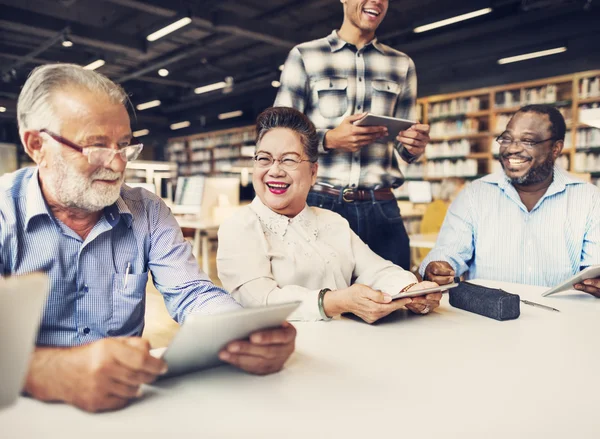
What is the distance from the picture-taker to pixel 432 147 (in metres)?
8.92

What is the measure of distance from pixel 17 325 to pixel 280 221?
1.14 meters

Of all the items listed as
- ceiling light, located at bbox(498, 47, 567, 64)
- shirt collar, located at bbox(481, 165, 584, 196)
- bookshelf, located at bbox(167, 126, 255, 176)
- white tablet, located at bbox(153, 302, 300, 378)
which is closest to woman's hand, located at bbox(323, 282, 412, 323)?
white tablet, located at bbox(153, 302, 300, 378)

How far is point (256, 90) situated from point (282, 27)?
15.2 ft

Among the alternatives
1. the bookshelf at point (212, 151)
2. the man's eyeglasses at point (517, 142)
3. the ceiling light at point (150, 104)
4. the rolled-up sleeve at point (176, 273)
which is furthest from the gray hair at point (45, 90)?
the ceiling light at point (150, 104)

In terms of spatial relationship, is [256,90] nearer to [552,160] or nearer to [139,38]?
[139,38]

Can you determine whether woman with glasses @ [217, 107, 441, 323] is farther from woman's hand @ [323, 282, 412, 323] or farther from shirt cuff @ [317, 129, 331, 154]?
shirt cuff @ [317, 129, 331, 154]

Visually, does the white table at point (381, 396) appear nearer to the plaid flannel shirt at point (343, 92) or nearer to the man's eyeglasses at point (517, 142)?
the plaid flannel shirt at point (343, 92)

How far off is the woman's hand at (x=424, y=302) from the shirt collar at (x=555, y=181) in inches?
43.7

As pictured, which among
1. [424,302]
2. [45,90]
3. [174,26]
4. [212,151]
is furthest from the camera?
[212,151]

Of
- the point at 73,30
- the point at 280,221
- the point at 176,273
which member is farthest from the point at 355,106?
the point at 73,30

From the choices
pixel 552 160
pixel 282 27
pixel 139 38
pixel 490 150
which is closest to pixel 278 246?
pixel 552 160

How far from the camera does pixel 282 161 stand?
1698 millimetres

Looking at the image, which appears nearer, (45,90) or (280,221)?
(45,90)

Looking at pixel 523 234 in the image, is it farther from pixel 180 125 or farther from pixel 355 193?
pixel 180 125
